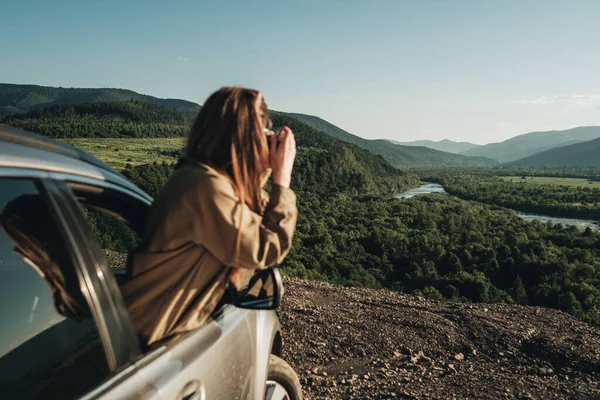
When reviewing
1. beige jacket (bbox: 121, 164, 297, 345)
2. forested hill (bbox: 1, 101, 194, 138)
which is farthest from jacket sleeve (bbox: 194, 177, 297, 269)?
forested hill (bbox: 1, 101, 194, 138)

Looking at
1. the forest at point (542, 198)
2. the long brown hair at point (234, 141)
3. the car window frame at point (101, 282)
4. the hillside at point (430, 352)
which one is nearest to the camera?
the car window frame at point (101, 282)

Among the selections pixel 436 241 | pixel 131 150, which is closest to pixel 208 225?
pixel 436 241

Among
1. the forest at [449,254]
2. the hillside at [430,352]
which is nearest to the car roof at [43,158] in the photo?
the hillside at [430,352]

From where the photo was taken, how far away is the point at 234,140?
165 centimetres

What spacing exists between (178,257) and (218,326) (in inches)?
16.1

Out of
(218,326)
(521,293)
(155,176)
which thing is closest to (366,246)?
(521,293)

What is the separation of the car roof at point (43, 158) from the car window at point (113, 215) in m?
0.05

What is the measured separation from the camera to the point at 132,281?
1418 mm

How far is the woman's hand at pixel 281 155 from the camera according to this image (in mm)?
1752

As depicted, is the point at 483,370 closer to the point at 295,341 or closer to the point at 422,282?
the point at 295,341

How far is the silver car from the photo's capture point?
3.33ft

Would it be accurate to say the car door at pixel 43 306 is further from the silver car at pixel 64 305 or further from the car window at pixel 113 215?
the car window at pixel 113 215

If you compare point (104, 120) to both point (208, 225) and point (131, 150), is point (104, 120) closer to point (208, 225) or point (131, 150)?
point (131, 150)

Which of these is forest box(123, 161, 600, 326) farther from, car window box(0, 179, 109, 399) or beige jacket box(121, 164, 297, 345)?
car window box(0, 179, 109, 399)
